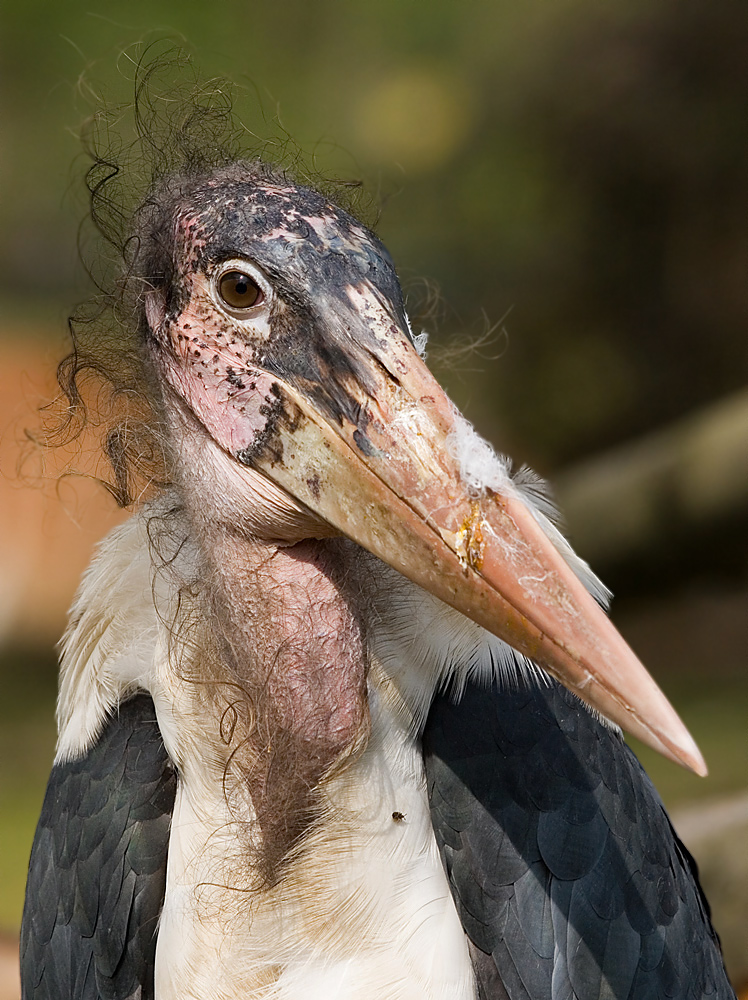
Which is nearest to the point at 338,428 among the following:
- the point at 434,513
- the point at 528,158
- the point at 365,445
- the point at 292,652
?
the point at 365,445

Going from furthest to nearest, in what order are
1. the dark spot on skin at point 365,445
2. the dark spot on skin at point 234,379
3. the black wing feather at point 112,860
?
the black wing feather at point 112,860 → the dark spot on skin at point 234,379 → the dark spot on skin at point 365,445

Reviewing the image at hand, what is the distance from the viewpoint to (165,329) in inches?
58.9

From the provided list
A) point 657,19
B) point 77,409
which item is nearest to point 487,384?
point 657,19

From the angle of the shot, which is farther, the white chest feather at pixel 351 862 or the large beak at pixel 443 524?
the white chest feather at pixel 351 862

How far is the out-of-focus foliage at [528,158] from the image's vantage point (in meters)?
5.00

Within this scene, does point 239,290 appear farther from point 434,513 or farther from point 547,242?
point 547,242

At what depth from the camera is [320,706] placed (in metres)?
1.43

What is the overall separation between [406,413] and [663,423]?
435 centimetres

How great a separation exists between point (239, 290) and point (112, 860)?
912 millimetres

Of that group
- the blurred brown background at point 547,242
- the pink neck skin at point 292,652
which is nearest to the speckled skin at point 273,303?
the pink neck skin at point 292,652

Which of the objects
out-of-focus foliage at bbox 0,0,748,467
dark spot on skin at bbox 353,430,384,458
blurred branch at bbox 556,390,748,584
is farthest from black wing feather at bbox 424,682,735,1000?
blurred branch at bbox 556,390,748,584

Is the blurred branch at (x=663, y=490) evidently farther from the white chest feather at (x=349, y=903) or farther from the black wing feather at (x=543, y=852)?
the white chest feather at (x=349, y=903)

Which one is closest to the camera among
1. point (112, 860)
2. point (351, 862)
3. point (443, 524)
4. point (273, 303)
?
point (443, 524)

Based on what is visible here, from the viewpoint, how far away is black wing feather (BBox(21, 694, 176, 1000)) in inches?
65.1
